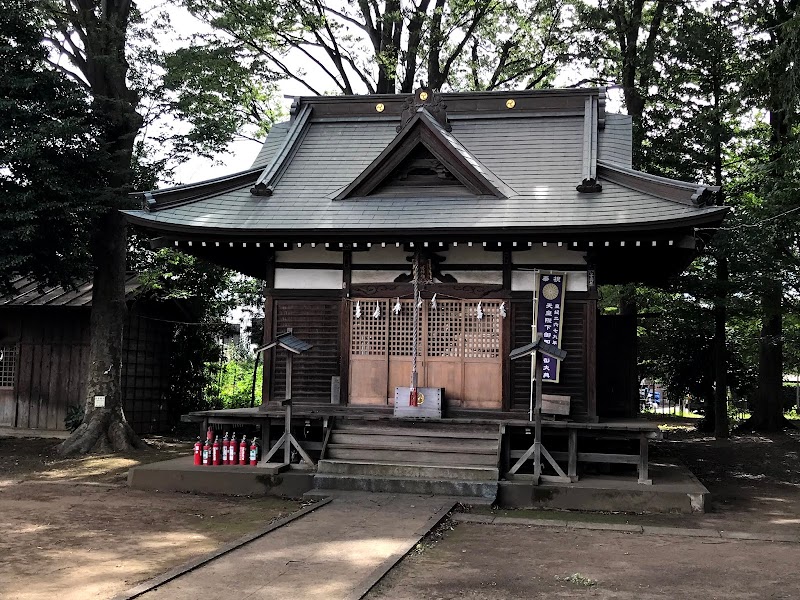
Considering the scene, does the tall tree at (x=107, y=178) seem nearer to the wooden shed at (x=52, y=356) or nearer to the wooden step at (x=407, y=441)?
the wooden shed at (x=52, y=356)

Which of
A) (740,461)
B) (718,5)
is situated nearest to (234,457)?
(740,461)

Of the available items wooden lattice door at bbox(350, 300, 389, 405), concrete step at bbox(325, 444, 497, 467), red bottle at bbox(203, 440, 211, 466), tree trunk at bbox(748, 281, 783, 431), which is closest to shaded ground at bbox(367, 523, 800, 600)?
concrete step at bbox(325, 444, 497, 467)

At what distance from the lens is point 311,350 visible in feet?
42.3

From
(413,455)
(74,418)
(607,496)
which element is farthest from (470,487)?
(74,418)

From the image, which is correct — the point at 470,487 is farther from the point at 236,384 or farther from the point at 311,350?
the point at 236,384

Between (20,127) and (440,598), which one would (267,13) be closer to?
(20,127)

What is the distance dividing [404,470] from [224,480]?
284 centimetres

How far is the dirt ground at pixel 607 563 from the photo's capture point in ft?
20.6

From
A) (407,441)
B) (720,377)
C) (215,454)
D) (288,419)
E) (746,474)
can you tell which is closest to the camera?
(407,441)

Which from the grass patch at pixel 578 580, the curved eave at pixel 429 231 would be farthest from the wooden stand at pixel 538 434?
the grass patch at pixel 578 580

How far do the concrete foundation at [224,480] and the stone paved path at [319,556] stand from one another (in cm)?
131

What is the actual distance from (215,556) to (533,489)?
16.4 feet

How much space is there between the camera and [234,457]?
12008 millimetres

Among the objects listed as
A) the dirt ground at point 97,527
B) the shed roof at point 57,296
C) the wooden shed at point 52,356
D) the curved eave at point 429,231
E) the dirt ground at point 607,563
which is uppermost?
the curved eave at point 429,231
